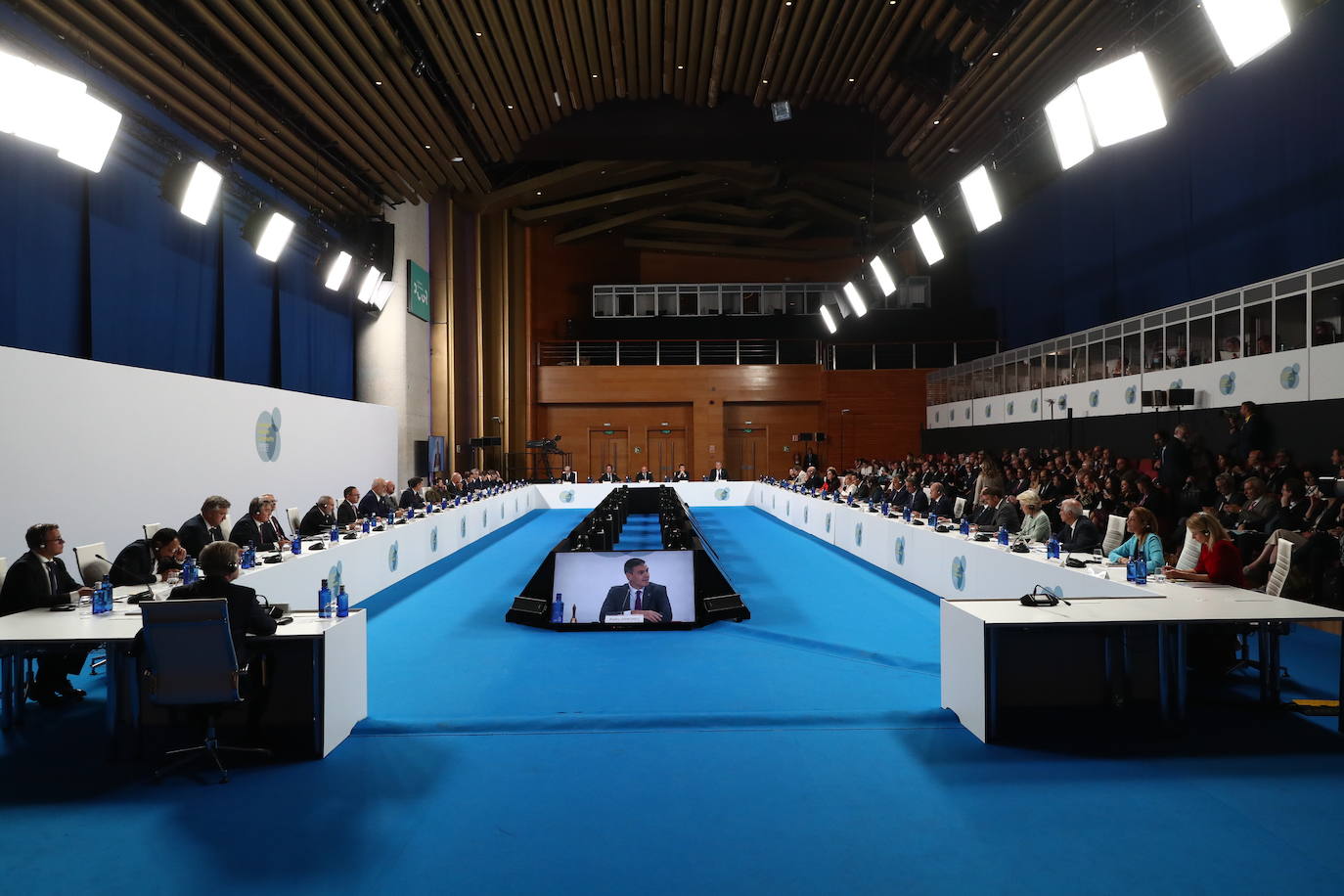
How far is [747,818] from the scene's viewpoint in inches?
119

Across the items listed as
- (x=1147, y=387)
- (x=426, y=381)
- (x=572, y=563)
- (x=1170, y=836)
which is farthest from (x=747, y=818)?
(x=426, y=381)

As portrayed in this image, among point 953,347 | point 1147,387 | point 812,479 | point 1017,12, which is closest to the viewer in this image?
point 1017,12

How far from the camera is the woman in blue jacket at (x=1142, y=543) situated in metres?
5.36

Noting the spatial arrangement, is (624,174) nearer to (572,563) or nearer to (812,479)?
(812,479)

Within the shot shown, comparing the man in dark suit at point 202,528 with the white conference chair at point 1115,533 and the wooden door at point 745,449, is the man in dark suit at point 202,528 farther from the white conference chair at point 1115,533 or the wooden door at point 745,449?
the wooden door at point 745,449

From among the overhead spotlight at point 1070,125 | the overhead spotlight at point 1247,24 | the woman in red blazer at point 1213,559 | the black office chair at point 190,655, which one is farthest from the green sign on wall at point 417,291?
the woman in red blazer at point 1213,559

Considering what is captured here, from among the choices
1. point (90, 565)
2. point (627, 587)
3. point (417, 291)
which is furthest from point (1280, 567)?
point (417, 291)

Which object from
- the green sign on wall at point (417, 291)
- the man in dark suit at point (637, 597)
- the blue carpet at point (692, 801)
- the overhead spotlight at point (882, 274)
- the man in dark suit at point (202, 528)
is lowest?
the blue carpet at point (692, 801)

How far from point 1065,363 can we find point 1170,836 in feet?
46.7

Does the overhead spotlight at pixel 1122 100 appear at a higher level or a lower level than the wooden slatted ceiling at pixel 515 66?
lower

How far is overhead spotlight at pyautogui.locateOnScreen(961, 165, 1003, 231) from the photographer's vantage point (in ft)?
31.6

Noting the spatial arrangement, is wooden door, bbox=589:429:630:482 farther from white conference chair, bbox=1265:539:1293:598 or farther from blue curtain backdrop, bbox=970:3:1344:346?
white conference chair, bbox=1265:539:1293:598

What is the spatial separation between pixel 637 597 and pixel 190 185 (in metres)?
7.25

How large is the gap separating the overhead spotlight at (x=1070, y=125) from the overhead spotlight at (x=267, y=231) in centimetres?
969
